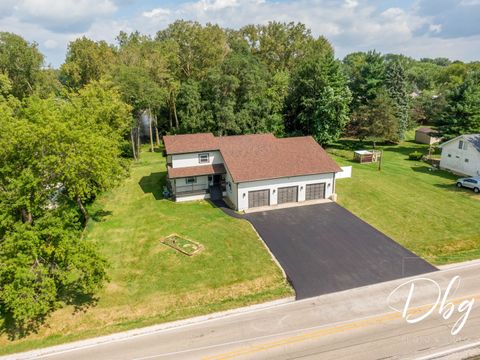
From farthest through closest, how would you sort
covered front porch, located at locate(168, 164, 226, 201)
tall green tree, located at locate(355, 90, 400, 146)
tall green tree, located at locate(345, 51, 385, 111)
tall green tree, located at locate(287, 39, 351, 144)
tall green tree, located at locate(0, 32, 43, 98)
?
1. tall green tree, located at locate(345, 51, 385, 111)
2. tall green tree, located at locate(0, 32, 43, 98)
3. tall green tree, located at locate(355, 90, 400, 146)
4. tall green tree, located at locate(287, 39, 351, 144)
5. covered front porch, located at locate(168, 164, 226, 201)

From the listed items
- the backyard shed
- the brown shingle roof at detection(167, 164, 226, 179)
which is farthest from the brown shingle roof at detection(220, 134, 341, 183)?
the backyard shed

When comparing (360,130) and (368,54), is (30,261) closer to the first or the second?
(360,130)

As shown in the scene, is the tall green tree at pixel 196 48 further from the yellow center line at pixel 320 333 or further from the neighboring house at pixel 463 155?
the yellow center line at pixel 320 333

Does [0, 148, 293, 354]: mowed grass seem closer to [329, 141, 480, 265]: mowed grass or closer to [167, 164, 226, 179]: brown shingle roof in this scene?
[167, 164, 226, 179]: brown shingle roof

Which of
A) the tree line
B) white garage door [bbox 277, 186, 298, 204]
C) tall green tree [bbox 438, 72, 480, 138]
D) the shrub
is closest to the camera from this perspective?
the tree line

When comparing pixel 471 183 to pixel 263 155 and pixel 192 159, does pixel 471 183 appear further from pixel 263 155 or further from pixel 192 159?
pixel 192 159

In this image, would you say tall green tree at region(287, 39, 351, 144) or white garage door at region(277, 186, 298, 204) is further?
A: tall green tree at region(287, 39, 351, 144)

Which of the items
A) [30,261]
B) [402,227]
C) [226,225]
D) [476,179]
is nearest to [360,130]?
[476,179]
